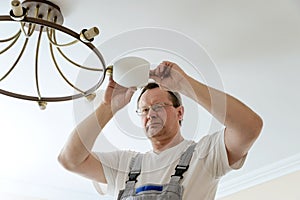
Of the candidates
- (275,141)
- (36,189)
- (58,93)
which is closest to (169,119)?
(58,93)

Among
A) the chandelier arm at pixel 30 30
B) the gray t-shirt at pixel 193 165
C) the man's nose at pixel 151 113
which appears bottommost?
the gray t-shirt at pixel 193 165

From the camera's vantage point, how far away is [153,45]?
1.44m

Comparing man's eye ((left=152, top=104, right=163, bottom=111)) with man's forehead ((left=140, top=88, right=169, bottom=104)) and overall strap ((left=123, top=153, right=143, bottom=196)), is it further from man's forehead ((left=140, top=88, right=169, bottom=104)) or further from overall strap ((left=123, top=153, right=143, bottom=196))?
overall strap ((left=123, top=153, right=143, bottom=196))

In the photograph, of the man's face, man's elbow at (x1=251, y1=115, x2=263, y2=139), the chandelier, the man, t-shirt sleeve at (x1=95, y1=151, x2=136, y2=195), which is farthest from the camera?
the chandelier

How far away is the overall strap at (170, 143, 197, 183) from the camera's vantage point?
4.65 ft

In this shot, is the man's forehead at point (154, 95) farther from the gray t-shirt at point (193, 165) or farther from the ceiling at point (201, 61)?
the gray t-shirt at point (193, 165)

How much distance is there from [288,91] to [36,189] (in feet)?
7.04

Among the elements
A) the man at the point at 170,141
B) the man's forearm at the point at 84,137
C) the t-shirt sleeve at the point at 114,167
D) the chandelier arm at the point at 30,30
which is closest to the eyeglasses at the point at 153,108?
the man at the point at 170,141

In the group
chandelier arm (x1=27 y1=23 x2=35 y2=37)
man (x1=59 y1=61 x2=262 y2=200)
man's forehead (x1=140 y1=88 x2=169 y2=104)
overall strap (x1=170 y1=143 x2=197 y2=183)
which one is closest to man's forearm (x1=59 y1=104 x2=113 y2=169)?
man (x1=59 y1=61 x2=262 y2=200)

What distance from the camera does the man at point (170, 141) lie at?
50.4 inches

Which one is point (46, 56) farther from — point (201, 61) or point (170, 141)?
point (201, 61)

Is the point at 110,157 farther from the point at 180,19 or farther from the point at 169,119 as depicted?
the point at 180,19

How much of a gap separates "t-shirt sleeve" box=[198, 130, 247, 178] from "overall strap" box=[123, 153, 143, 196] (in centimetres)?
22

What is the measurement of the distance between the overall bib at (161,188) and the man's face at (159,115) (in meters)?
0.11
